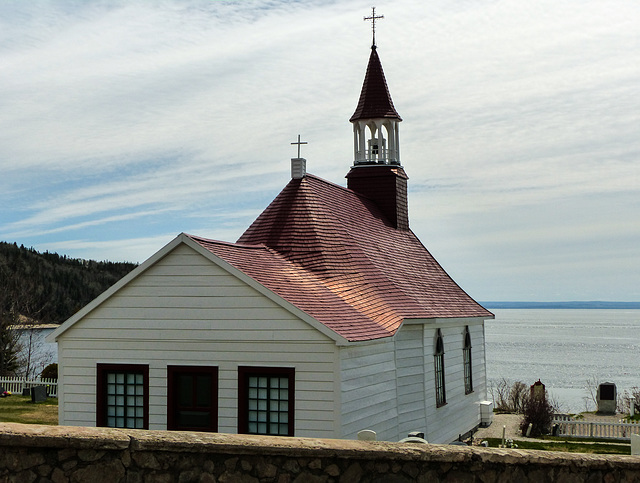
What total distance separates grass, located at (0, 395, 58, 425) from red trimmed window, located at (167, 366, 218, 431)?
9.92m

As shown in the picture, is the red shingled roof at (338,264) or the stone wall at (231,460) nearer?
the stone wall at (231,460)

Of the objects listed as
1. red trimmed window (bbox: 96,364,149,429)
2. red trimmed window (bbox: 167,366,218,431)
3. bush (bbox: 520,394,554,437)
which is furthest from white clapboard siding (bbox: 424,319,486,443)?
red trimmed window (bbox: 96,364,149,429)

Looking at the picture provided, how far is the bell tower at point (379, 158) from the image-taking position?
1052 inches

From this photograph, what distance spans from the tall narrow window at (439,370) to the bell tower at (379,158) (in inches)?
254

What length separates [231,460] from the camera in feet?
24.7

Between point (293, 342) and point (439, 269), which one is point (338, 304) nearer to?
point (293, 342)

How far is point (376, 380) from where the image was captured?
16.3 meters

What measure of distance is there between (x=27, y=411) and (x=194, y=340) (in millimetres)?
14064

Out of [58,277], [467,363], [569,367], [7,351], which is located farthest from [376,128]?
[58,277]

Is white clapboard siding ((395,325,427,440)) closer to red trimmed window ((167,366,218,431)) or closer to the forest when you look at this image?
red trimmed window ((167,366,218,431))

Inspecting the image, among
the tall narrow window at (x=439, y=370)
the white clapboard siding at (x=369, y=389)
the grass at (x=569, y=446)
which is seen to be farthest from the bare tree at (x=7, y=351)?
the white clapboard siding at (x=369, y=389)

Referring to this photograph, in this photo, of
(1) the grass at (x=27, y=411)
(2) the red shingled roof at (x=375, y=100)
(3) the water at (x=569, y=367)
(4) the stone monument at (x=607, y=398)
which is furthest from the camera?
(3) the water at (x=569, y=367)

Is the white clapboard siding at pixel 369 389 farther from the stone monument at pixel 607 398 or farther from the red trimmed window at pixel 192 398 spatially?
the stone monument at pixel 607 398

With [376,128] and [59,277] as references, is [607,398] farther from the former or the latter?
[59,277]
